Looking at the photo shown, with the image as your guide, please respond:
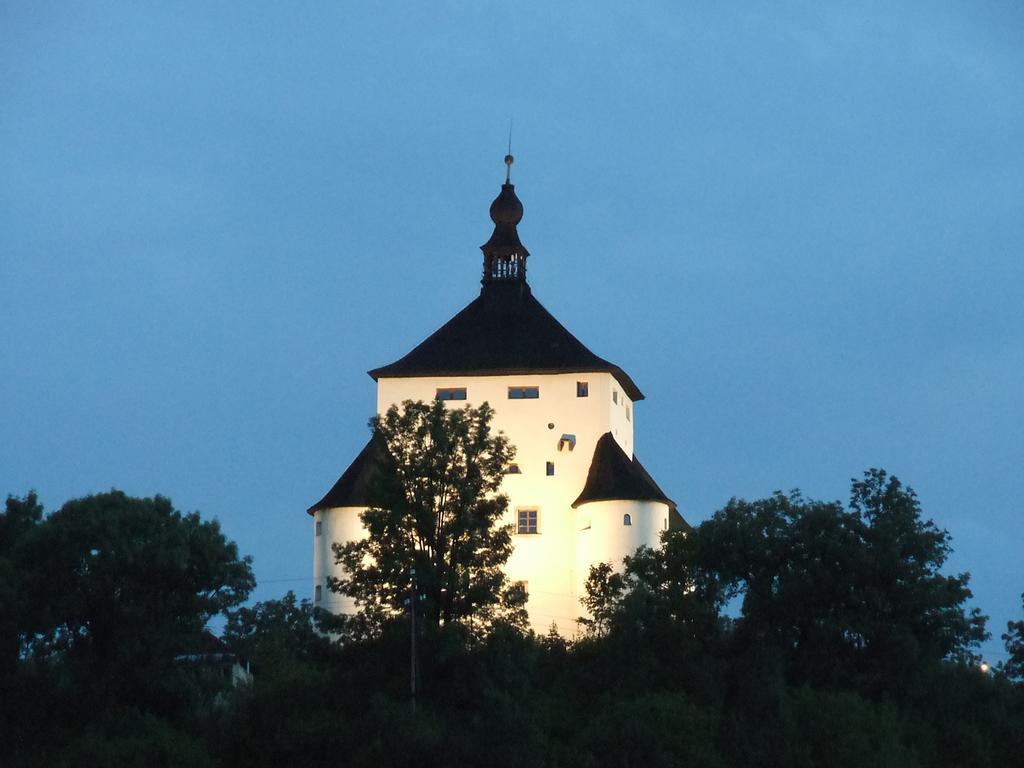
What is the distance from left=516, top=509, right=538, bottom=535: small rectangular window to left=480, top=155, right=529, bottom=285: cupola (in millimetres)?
10049

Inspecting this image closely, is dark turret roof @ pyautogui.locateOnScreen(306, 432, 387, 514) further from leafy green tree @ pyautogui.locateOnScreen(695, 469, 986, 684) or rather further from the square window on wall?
leafy green tree @ pyautogui.locateOnScreen(695, 469, 986, 684)

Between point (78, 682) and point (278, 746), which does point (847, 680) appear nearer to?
point (278, 746)

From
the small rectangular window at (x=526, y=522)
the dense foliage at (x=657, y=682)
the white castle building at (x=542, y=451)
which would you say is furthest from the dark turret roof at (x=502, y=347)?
the dense foliage at (x=657, y=682)

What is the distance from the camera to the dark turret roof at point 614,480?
7450 centimetres

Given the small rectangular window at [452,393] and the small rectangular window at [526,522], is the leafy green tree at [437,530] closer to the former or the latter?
the small rectangular window at [526,522]

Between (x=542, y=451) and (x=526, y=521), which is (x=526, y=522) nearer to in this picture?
(x=526, y=521)

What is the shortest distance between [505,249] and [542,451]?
Result: 366 inches

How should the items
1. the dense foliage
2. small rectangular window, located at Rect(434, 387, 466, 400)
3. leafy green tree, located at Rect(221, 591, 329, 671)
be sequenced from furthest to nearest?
small rectangular window, located at Rect(434, 387, 466, 400)
leafy green tree, located at Rect(221, 591, 329, 671)
the dense foliage

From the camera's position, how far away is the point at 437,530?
6150cm

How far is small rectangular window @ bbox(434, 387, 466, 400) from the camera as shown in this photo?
256ft

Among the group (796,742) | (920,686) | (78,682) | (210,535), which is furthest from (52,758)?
(920,686)

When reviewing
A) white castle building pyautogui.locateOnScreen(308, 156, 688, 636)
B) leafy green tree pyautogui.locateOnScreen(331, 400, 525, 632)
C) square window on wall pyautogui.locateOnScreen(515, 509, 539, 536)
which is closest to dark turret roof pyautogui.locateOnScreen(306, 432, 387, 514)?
white castle building pyautogui.locateOnScreen(308, 156, 688, 636)

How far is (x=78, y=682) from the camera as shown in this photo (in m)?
60.1

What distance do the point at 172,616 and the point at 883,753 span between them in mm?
19312
